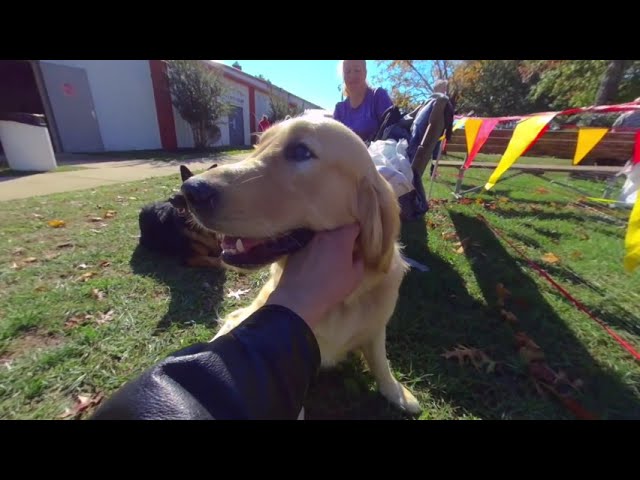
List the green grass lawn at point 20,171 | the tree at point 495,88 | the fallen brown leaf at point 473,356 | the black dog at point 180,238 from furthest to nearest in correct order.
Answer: the tree at point 495,88
the green grass lawn at point 20,171
the black dog at point 180,238
the fallen brown leaf at point 473,356

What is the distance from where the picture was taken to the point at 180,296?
2.79 meters

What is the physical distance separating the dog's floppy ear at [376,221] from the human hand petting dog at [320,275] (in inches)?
2.4

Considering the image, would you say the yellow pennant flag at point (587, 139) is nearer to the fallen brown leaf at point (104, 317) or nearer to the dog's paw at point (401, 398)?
the dog's paw at point (401, 398)

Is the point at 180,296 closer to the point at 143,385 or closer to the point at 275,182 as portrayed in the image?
the point at 275,182

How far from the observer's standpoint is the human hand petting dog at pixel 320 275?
1142 mm

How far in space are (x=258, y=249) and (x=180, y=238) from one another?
Answer: 234 cm

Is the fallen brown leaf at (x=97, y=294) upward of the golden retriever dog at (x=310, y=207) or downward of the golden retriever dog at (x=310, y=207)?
downward

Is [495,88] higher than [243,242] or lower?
higher

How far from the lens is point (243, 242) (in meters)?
1.42

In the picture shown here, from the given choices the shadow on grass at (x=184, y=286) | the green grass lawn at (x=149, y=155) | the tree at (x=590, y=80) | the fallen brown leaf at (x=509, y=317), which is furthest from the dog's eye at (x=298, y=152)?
the tree at (x=590, y=80)

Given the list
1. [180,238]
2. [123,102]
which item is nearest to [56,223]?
[180,238]

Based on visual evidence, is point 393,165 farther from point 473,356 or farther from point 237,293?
point 237,293

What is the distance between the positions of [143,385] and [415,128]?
397 cm
